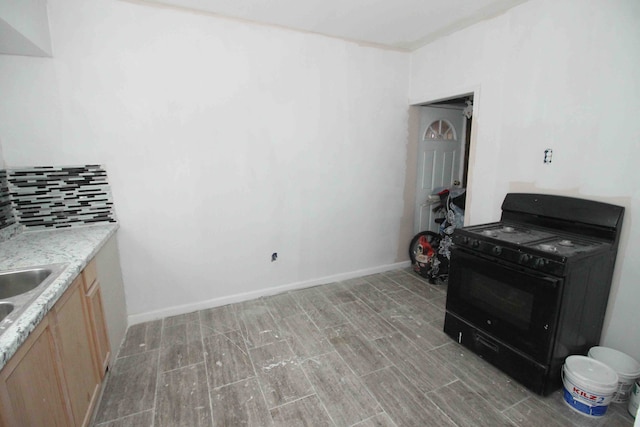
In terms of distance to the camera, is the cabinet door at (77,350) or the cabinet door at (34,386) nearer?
the cabinet door at (34,386)

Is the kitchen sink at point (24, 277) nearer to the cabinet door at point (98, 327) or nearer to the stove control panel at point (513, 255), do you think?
the cabinet door at point (98, 327)

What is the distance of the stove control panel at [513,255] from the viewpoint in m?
1.67

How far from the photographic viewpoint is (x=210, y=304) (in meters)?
2.87

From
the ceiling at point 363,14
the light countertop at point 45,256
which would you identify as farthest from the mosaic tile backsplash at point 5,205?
the ceiling at point 363,14

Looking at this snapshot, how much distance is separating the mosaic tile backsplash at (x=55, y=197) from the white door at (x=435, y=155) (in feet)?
10.7

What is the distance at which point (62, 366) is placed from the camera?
133 centimetres

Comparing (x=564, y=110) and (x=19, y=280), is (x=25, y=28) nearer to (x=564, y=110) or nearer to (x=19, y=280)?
(x=19, y=280)

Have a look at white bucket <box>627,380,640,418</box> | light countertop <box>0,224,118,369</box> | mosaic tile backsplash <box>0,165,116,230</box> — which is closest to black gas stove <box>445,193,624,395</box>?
white bucket <box>627,380,640,418</box>

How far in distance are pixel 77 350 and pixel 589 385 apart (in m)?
2.71

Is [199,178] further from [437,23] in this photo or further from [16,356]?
[437,23]

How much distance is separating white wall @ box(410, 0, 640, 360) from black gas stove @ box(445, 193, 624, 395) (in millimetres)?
104

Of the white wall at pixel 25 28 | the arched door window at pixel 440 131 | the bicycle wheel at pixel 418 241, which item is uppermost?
the white wall at pixel 25 28

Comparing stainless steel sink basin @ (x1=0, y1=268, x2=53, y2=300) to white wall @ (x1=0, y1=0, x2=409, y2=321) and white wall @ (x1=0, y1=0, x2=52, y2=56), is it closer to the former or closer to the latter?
white wall @ (x1=0, y1=0, x2=409, y2=321)

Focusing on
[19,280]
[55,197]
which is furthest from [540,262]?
[55,197]
